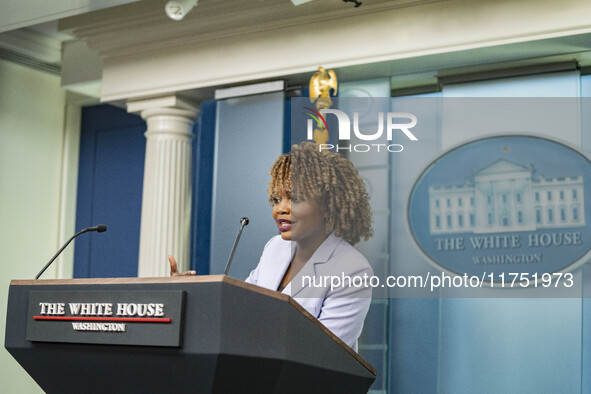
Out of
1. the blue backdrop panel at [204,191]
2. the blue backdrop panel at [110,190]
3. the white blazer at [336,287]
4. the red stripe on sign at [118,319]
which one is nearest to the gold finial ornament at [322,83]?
the blue backdrop panel at [204,191]

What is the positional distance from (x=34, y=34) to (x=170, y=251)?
1911mm

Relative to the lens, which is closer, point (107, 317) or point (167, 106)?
point (107, 317)

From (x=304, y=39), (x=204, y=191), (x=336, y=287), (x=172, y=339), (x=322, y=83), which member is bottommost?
(x=172, y=339)

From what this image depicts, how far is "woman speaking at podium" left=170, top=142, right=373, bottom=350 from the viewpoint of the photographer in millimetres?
2619

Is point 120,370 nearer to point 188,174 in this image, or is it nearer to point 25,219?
point 188,174

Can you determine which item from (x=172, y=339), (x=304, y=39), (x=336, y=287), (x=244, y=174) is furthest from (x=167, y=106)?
(x=172, y=339)

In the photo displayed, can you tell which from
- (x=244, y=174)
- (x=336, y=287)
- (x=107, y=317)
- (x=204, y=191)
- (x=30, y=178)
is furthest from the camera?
(x=30, y=178)

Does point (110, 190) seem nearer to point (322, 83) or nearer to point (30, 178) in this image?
point (30, 178)

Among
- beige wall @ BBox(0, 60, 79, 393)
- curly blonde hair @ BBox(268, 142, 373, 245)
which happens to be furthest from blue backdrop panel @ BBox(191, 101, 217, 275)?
curly blonde hair @ BBox(268, 142, 373, 245)

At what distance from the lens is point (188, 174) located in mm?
4926

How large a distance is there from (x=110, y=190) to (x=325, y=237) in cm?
337

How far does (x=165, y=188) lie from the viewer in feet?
15.7

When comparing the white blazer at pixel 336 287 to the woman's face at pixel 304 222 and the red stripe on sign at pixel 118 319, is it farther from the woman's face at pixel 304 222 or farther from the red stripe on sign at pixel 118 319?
the red stripe on sign at pixel 118 319

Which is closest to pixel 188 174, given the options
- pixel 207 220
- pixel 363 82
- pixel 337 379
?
pixel 207 220
